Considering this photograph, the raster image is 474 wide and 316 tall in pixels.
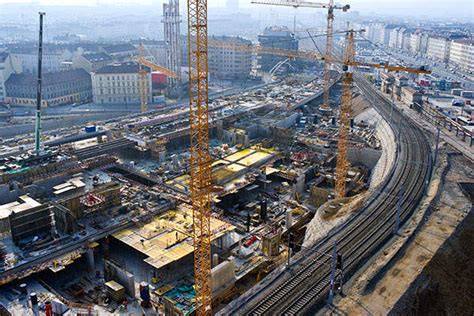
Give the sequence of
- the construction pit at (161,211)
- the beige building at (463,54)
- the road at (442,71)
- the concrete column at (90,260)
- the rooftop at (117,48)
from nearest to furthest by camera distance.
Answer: the construction pit at (161,211) → the concrete column at (90,260) → the road at (442,71) → the beige building at (463,54) → the rooftop at (117,48)

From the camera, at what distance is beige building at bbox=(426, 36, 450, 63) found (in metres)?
144

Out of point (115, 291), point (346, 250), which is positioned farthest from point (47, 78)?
Result: point (346, 250)

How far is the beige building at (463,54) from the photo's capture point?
→ 12556cm

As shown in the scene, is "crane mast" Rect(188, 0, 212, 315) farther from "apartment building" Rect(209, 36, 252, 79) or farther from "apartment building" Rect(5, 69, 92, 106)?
"apartment building" Rect(209, 36, 252, 79)

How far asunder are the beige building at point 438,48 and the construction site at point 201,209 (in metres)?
86.1

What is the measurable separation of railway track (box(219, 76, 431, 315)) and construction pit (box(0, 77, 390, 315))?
3.36 metres

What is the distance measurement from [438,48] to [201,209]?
5964 inches

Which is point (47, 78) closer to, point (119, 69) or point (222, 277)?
point (119, 69)

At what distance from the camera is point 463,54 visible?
130500 mm

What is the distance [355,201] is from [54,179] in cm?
3202

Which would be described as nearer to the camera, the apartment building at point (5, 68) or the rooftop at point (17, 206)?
the rooftop at point (17, 206)

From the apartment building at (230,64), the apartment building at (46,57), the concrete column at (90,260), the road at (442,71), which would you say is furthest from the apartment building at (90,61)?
the road at (442,71)

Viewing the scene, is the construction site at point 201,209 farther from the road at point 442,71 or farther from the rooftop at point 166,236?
the road at point 442,71

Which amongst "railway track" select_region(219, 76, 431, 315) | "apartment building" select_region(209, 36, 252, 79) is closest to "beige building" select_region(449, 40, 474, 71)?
"apartment building" select_region(209, 36, 252, 79)
